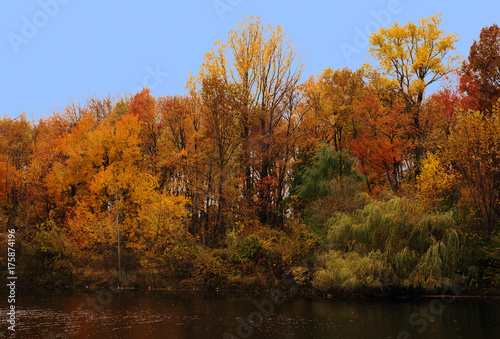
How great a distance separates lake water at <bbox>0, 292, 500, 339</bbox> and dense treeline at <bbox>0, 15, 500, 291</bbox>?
2631mm

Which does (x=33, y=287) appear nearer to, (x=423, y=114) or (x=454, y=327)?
(x=454, y=327)

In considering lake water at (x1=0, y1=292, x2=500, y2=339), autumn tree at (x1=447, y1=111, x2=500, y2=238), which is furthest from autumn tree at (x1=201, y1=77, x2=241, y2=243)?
autumn tree at (x1=447, y1=111, x2=500, y2=238)

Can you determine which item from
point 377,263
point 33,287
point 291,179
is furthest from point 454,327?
point 33,287

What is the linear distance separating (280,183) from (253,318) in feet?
66.3

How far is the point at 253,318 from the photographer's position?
82.7 feet

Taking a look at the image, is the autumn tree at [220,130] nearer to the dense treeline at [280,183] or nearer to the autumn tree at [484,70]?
the dense treeline at [280,183]

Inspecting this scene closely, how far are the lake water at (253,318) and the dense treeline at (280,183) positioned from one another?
263cm

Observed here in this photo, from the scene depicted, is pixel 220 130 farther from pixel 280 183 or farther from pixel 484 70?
pixel 484 70

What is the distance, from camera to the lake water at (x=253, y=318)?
70.0 feet

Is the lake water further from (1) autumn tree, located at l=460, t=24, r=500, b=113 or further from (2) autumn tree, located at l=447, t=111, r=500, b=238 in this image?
(1) autumn tree, located at l=460, t=24, r=500, b=113

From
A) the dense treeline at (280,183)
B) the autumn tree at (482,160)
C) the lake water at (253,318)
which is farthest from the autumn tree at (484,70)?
the lake water at (253,318)

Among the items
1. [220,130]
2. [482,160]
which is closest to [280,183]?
[220,130]

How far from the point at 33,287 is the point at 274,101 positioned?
86.7 ft

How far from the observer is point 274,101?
46.2 m
